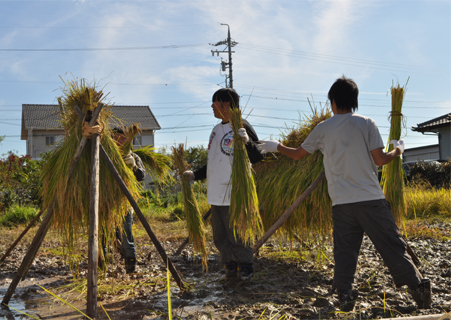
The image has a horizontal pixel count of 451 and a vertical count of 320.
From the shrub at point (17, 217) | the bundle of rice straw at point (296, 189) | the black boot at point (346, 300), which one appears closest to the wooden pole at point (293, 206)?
the bundle of rice straw at point (296, 189)

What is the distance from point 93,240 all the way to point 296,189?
6.76 feet

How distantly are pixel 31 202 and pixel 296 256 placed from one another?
8467 mm

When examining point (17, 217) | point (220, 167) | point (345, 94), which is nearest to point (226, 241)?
point (220, 167)

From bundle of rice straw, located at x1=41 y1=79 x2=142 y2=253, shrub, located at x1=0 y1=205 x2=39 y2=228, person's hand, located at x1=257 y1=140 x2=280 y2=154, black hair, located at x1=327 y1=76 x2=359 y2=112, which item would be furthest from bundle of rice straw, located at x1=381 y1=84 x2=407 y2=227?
shrub, located at x1=0 y1=205 x2=39 y2=228

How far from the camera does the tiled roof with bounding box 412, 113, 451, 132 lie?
1991 cm

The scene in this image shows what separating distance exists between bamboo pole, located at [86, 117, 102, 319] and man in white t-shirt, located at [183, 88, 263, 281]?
1.08 metres

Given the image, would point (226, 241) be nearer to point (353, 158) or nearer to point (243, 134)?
point (243, 134)

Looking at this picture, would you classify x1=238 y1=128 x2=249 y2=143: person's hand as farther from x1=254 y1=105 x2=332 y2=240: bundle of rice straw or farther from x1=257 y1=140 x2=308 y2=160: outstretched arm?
x1=254 y1=105 x2=332 y2=240: bundle of rice straw

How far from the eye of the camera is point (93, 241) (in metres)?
2.98

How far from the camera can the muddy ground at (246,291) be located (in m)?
2.94

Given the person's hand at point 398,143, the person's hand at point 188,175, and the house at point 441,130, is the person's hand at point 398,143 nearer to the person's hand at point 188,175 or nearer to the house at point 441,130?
the person's hand at point 188,175

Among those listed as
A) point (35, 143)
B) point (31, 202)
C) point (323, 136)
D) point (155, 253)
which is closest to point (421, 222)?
point (155, 253)

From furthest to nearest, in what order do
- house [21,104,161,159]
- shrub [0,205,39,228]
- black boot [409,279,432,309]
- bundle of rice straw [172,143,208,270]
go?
house [21,104,161,159] → shrub [0,205,39,228] → bundle of rice straw [172,143,208,270] → black boot [409,279,432,309]

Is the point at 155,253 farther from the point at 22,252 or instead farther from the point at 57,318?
the point at 57,318
